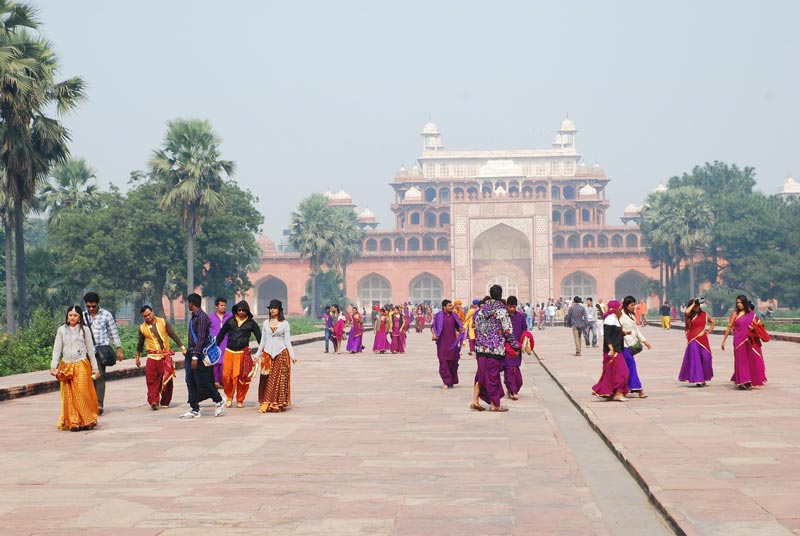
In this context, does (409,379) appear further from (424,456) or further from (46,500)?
(46,500)

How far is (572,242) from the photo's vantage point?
253 ft

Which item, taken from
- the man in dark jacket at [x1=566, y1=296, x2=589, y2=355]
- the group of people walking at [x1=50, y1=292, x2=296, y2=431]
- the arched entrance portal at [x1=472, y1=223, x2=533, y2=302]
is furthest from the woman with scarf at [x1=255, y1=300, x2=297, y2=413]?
the arched entrance portal at [x1=472, y1=223, x2=533, y2=302]

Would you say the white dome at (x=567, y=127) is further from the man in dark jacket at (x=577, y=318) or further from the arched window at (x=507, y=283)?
the man in dark jacket at (x=577, y=318)

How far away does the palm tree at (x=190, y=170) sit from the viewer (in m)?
34.5

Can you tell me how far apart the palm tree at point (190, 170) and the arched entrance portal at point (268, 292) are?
37.7 meters

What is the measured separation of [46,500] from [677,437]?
4740mm

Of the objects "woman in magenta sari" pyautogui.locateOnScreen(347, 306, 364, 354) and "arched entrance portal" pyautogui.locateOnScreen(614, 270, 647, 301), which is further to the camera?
"arched entrance portal" pyautogui.locateOnScreen(614, 270, 647, 301)

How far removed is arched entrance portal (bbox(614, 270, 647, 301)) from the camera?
7119cm

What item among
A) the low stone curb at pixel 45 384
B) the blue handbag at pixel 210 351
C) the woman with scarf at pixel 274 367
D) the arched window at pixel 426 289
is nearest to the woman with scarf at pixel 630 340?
the woman with scarf at pixel 274 367

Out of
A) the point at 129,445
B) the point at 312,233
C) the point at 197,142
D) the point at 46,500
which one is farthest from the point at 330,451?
the point at 312,233

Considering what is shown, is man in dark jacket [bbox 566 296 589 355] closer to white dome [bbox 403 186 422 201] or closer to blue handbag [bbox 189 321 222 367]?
blue handbag [bbox 189 321 222 367]

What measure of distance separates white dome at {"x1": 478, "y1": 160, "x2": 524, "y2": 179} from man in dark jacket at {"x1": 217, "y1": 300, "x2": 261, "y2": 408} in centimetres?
7394

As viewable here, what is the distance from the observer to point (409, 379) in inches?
626

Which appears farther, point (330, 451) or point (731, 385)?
point (731, 385)
